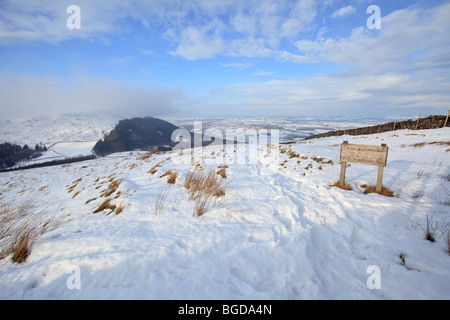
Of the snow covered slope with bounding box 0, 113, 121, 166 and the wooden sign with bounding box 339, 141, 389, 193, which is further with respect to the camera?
the snow covered slope with bounding box 0, 113, 121, 166

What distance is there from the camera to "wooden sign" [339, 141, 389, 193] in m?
4.74

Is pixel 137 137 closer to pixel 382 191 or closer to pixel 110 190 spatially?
pixel 110 190

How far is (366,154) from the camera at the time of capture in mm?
5035

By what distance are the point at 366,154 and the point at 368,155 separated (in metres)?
0.05

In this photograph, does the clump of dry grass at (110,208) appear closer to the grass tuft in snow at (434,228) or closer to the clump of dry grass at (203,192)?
the clump of dry grass at (203,192)

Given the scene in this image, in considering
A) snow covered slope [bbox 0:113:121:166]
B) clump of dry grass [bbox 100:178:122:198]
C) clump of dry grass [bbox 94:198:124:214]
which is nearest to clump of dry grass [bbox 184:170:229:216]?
clump of dry grass [bbox 94:198:124:214]

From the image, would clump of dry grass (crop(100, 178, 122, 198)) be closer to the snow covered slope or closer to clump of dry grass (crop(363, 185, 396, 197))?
clump of dry grass (crop(363, 185, 396, 197))

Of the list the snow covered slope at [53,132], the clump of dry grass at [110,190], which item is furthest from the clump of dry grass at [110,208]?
the snow covered slope at [53,132]

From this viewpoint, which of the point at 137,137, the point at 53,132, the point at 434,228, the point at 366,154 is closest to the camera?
the point at 434,228

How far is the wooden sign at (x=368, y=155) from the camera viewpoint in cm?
474

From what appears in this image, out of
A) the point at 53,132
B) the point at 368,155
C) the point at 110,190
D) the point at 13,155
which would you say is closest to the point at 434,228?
the point at 368,155

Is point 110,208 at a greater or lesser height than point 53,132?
lesser
